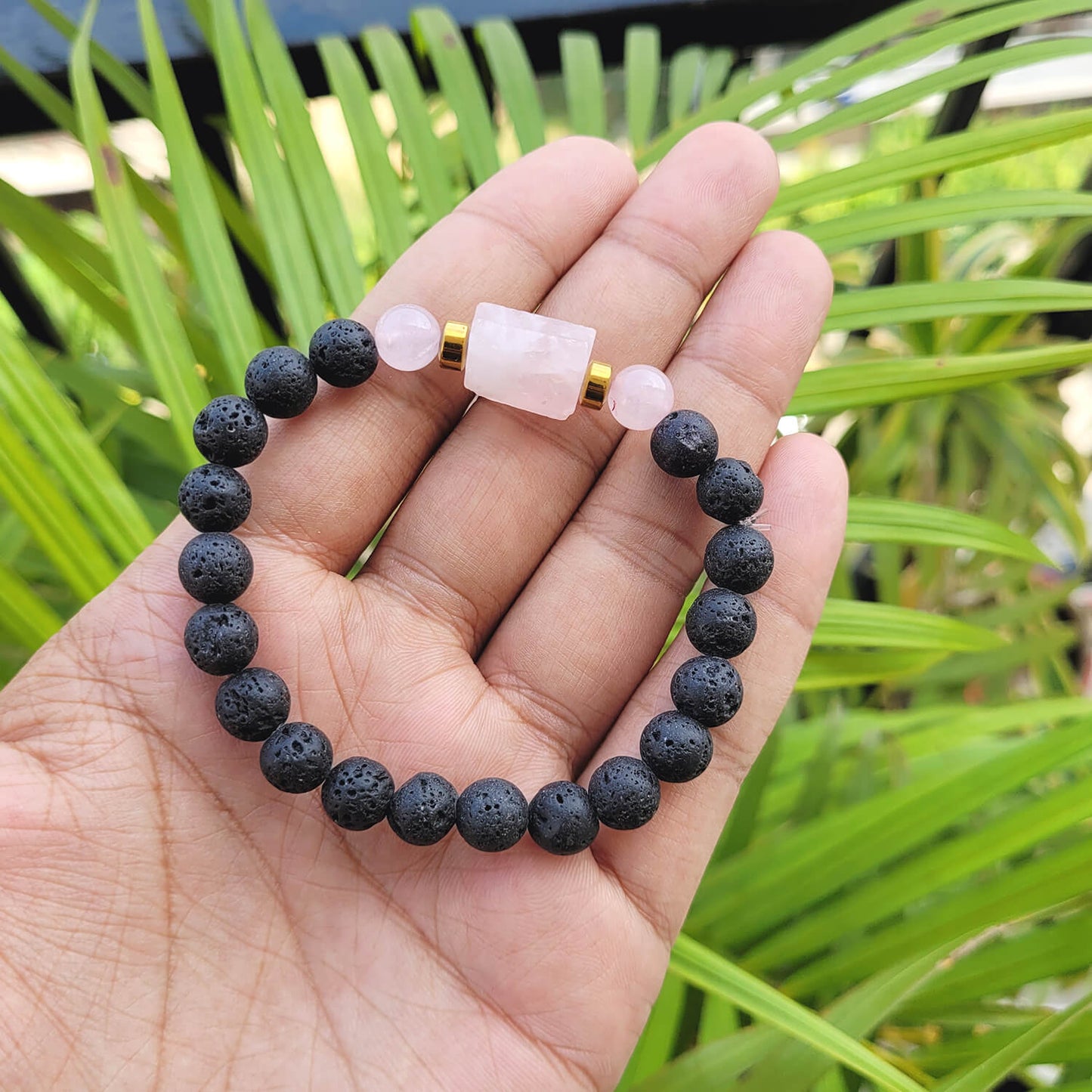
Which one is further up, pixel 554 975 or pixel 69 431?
pixel 69 431

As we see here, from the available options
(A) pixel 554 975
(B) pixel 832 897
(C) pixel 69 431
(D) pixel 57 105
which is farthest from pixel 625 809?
(D) pixel 57 105

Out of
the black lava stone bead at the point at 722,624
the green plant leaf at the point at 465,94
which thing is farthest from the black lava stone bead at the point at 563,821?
the green plant leaf at the point at 465,94

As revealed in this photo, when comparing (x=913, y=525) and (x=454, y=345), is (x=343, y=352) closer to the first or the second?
(x=454, y=345)

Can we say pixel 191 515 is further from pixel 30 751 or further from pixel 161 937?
pixel 161 937

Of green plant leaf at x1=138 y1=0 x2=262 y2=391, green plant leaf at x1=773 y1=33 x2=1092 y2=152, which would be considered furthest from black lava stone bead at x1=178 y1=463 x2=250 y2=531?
green plant leaf at x1=773 y1=33 x2=1092 y2=152

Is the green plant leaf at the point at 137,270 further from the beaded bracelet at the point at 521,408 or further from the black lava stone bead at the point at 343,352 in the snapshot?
the black lava stone bead at the point at 343,352
